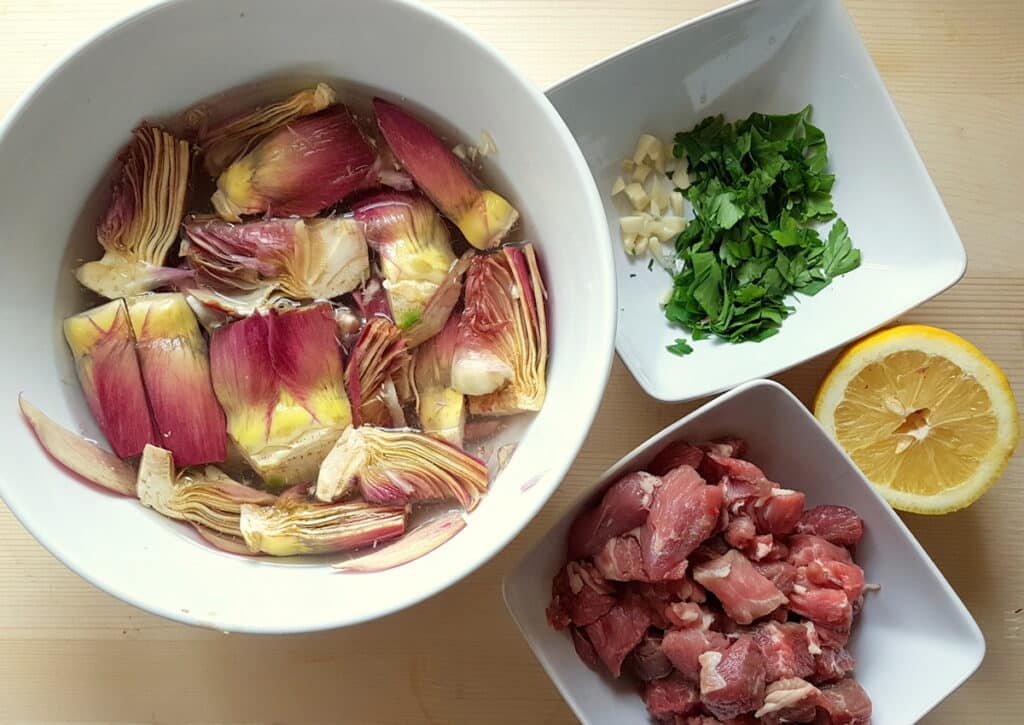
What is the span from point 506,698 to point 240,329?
50 centimetres

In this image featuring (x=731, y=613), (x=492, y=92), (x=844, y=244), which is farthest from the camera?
(x=844, y=244)

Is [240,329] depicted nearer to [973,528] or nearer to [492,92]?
[492,92]

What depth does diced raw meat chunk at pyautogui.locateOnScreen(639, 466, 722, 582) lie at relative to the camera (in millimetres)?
837

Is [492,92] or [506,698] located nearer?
[492,92]

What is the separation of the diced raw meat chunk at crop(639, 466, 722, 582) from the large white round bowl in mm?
173

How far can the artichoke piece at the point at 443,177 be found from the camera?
0.80 m

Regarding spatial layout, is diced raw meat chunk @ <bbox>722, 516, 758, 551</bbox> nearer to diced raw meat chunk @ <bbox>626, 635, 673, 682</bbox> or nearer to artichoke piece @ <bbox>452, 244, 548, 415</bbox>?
diced raw meat chunk @ <bbox>626, 635, 673, 682</bbox>

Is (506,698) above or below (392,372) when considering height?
below

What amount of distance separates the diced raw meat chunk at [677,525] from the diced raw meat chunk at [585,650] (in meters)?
0.11

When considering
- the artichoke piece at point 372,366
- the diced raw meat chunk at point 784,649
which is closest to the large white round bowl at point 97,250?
the artichoke piece at point 372,366

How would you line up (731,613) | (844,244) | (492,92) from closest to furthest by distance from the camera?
(492,92), (731,613), (844,244)

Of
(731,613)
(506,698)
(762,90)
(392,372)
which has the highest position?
(762,90)

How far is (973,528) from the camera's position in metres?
1.00

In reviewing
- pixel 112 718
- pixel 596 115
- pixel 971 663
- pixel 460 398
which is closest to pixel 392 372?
pixel 460 398
